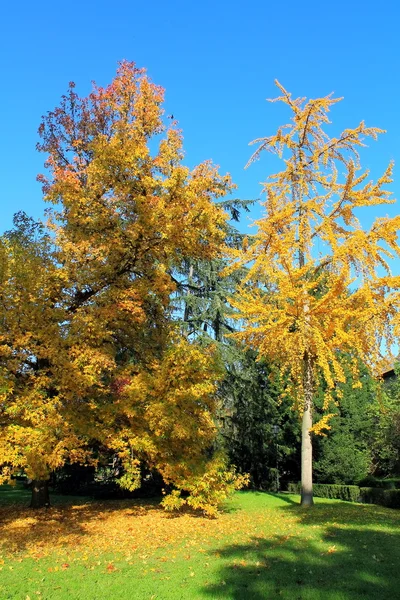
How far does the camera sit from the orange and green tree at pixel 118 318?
10.5m

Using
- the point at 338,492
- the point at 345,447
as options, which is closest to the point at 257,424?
the point at 345,447

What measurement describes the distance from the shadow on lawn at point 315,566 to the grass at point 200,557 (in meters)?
0.01

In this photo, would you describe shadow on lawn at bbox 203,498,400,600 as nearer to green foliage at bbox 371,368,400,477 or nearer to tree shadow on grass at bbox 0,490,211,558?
tree shadow on grass at bbox 0,490,211,558

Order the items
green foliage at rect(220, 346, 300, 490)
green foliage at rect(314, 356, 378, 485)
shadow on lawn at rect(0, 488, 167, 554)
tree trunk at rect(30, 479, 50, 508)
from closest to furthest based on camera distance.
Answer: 1. shadow on lawn at rect(0, 488, 167, 554)
2. tree trunk at rect(30, 479, 50, 508)
3. green foliage at rect(220, 346, 300, 490)
4. green foliage at rect(314, 356, 378, 485)

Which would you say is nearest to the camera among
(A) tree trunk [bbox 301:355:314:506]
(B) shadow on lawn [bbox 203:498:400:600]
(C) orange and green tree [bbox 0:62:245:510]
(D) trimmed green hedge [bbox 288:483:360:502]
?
(B) shadow on lawn [bbox 203:498:400:600]

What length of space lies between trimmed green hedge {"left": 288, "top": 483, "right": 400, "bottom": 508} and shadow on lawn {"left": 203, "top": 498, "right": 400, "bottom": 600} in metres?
8.70

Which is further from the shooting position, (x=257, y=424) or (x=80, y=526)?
(x=257, y=424)

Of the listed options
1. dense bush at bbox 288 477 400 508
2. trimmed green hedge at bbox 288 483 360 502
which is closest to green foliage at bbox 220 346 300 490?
dense bush at bbox 288 477 400 508

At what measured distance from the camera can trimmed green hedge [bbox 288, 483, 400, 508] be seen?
17.0 metres

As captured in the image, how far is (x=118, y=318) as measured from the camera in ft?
41.1

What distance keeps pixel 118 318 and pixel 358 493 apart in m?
13.8

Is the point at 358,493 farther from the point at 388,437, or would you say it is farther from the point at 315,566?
the point at 315,566

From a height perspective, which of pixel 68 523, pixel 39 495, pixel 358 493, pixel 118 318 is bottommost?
pixel 358 493

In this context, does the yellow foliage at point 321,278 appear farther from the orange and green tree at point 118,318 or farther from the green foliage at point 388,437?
the green foliage at point 388,437
